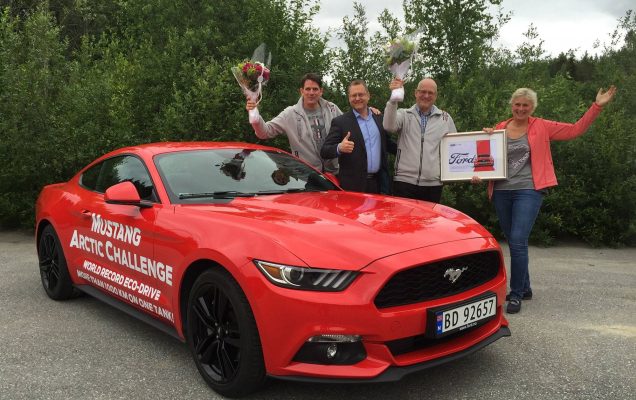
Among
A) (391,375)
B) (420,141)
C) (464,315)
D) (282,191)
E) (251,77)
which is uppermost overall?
(251,77)

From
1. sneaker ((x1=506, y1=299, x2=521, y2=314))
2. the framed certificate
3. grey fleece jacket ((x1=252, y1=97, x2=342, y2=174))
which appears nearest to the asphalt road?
sneaker ((x1=506, y1=299, x2=521, y2=314))

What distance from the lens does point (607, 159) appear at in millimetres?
7598

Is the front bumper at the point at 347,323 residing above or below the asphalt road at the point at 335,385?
above

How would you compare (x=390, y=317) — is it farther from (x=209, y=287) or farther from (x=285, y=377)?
(x=209, y=287)

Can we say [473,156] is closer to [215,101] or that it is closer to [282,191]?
[282,191]

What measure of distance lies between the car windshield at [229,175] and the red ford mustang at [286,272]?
1cm

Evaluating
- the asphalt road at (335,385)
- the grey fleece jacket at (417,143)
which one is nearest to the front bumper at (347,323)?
the asphalt road at (335,385)

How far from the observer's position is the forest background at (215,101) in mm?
7648

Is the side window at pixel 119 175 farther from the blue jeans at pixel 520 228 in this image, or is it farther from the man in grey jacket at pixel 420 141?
the blue jeans at pixel 520 228

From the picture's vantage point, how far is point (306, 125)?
546 centimetres

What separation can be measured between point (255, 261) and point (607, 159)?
21.2ft

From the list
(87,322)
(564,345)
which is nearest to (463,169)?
(564,345)

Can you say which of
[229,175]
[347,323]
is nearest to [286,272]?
[347,323]

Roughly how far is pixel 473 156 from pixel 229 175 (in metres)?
2.16
